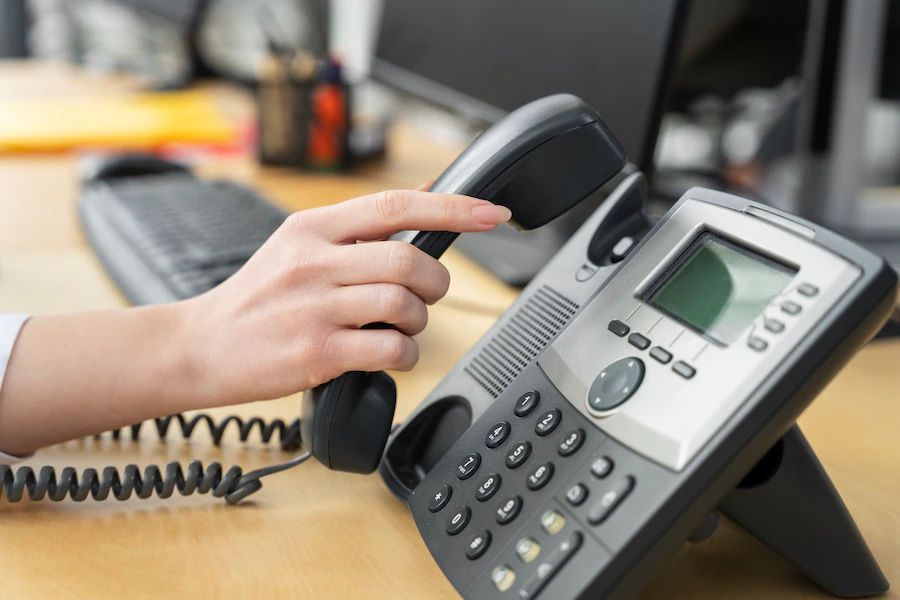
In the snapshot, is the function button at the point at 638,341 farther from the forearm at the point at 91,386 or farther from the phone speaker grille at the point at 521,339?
the forearm at the point at 91,386

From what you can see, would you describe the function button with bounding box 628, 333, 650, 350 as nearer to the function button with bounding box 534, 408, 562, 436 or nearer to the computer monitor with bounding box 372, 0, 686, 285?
the function button with bounding box 534, 408, 562, 436

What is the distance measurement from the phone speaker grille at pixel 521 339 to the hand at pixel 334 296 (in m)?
0.05

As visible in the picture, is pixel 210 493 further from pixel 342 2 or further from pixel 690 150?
pixel 690 150

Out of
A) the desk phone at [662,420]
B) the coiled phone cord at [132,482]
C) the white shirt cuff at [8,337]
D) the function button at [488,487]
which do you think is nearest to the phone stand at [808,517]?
the desk phone at [662,420]

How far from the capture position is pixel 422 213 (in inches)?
17.8

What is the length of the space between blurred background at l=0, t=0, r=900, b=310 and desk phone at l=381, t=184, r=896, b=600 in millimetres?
269

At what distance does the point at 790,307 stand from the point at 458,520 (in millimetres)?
173

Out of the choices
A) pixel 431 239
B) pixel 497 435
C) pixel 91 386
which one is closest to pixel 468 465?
pixel 497 435

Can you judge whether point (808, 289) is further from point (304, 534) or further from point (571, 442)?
point (304, 534)

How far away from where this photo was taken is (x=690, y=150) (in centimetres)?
250

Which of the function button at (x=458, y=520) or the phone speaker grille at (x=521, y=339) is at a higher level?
the phone speaker grille at (x=521, y=339)

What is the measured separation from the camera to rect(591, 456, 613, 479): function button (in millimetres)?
358

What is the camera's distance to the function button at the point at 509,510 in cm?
38

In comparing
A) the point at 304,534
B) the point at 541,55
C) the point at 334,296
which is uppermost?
the point at 541,55
